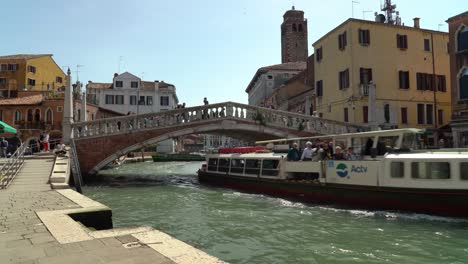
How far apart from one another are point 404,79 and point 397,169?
15.1m

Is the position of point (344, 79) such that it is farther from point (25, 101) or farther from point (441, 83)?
point (25, 101)

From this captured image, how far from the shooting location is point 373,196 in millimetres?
10320

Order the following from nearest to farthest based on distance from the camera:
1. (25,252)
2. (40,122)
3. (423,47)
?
(25,252) < (423,47) < (40,122)

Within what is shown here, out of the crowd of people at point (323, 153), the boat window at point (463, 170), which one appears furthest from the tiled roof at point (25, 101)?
the boat window at point (463, 170)

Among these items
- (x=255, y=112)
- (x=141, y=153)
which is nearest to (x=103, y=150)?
(x=255, y=112)

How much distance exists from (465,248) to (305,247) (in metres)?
2.59

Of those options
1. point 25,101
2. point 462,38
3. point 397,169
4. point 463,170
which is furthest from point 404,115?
point 25,101

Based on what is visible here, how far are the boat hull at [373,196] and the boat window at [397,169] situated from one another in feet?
1.16

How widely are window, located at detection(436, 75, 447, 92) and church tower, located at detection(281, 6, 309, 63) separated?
100 ft

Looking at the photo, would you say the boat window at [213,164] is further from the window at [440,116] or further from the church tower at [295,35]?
the church tower at [295,35]

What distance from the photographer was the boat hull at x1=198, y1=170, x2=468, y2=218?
9.01 meters

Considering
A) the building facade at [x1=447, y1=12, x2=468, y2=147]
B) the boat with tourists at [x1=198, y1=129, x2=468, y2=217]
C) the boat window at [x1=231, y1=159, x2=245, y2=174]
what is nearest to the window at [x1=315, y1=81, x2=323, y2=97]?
the building facade at [x1=447, y1=12, x2=468, y2=147]

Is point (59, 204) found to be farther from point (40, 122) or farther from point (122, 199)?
point (40, 122)

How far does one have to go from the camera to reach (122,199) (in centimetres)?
1279
